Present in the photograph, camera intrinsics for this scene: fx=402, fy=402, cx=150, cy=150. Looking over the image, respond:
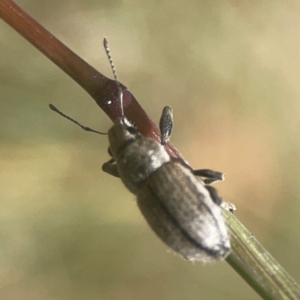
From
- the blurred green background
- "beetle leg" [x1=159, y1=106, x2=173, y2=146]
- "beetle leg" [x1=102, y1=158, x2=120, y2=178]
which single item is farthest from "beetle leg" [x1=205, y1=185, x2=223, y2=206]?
the blurred green background

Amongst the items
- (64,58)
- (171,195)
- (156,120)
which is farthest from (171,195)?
(156,120)

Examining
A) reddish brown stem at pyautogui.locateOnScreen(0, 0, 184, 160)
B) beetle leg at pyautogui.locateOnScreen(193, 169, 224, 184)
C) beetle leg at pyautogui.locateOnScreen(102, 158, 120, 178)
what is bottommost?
beetle leg at pyautogui.locateOnScreen(193, 169, 224, 184)

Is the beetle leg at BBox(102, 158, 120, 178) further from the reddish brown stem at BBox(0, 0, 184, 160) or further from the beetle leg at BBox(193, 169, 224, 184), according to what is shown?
the reddish brown stem at BBox(0, 0, 184, 160)

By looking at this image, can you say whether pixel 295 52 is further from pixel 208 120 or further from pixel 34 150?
pixel 34 150

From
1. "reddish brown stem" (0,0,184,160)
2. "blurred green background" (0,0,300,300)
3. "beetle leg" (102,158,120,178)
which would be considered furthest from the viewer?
"blurred green background" (0,0,300,300)

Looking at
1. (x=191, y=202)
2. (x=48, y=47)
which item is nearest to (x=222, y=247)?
(x=191, y=202)

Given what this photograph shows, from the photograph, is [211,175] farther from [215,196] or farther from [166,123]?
[166,123]
